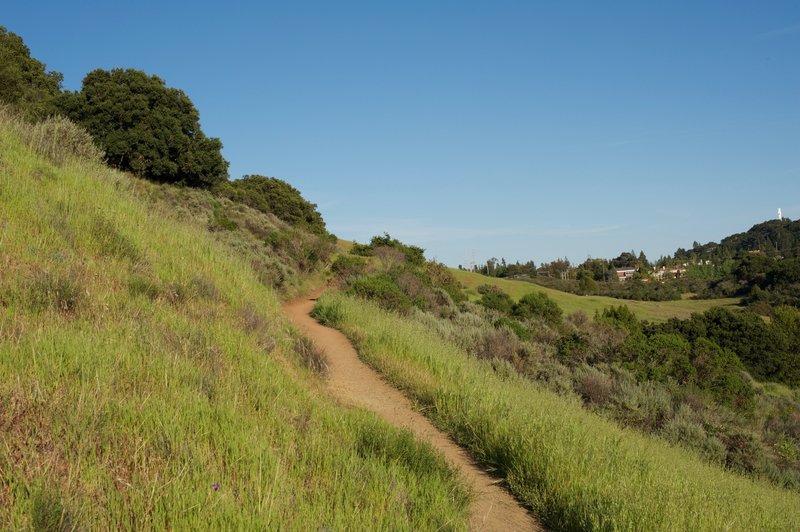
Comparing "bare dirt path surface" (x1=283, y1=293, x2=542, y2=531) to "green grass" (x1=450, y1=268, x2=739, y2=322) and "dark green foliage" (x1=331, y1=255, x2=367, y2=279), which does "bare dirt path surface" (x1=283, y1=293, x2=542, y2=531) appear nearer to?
"dark green foliage" (x1=331, y1=255, x2=367, y2=279)

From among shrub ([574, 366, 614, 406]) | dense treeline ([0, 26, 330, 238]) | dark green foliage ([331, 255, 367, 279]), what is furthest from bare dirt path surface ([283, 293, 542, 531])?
dense treeline ([0, 26, 330, 238])

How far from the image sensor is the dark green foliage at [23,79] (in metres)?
28.1

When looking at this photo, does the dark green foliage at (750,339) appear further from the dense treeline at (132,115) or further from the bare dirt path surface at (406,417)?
the dense treeline at (132,115)

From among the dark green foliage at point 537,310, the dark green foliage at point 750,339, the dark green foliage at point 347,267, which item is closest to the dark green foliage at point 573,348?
the dark green foliage at point 347,267

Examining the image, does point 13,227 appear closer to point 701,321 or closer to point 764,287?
point 701,321

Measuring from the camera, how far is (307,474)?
368 cm

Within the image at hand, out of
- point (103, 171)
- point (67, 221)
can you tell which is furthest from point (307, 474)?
point (103, 171)

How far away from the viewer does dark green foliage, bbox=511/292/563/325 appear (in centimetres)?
3234

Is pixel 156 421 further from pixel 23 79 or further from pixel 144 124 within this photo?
pixel 23 79

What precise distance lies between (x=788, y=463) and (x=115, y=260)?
14496 millimetres

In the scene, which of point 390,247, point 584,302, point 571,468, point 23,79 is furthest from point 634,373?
point 584,302

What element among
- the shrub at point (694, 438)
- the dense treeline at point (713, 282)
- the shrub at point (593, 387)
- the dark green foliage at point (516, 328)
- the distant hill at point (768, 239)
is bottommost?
the shrub at point (694, 438)

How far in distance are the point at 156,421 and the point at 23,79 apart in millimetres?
40093

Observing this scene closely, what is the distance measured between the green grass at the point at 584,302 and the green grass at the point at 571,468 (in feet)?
129
